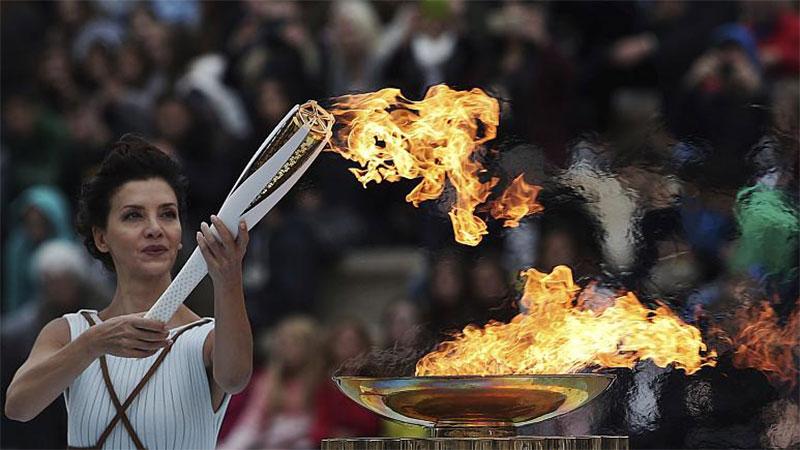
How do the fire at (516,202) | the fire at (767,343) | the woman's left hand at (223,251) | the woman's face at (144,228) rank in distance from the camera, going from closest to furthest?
the woman's left hand at (223,251) → the woman's face at (144,228) → the fire at (516,202) → the fire at (767,343)

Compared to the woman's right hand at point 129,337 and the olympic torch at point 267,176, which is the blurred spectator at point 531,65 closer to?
the olympic torch at point 267,176

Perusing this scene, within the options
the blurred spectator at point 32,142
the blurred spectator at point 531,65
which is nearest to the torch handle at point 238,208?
the blurred spectator at point 531,65

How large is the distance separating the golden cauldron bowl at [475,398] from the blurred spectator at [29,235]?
525 cm

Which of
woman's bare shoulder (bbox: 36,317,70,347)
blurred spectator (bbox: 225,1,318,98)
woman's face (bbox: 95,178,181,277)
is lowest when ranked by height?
woman's bare shoulder (bbox: 36,317,70,347)

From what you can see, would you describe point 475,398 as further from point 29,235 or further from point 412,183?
point 29,235

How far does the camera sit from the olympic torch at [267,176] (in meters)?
3.91

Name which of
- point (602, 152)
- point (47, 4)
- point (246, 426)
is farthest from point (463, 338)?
point (47, 4)

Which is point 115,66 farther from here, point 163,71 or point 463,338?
point 463,338

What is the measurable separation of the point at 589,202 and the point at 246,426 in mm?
2649

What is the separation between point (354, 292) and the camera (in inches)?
343

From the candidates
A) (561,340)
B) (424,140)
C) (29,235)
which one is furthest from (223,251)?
(29,235)

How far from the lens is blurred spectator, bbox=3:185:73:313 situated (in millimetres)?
9055

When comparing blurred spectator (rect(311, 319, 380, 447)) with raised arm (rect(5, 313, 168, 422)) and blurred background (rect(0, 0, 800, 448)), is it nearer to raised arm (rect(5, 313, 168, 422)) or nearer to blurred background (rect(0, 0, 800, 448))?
blurred background (rect(0, 0, 800, 448))

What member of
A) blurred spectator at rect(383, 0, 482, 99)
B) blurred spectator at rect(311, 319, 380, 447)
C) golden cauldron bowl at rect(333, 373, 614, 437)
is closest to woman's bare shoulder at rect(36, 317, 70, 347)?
golden cauldron bowl at rect(333, 373, 614, 437)
